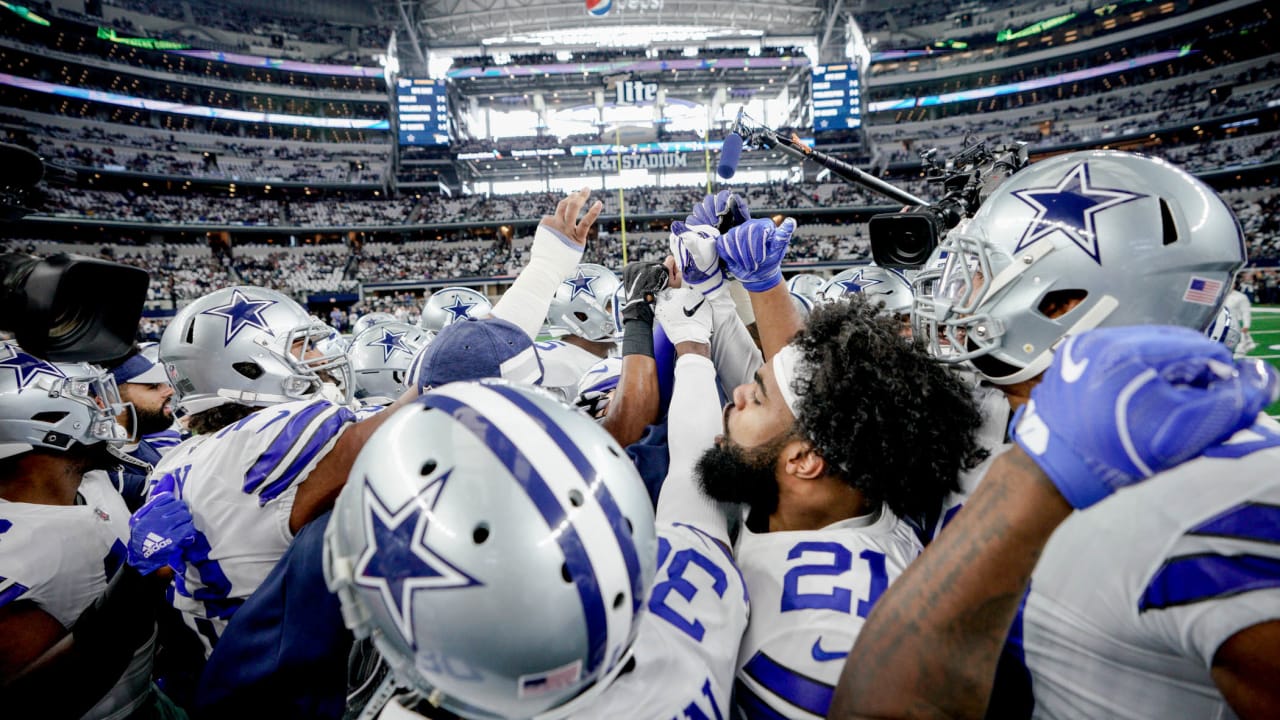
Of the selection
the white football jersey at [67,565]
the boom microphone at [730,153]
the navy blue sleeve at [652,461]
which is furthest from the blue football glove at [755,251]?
the white football jersey at [67,565]

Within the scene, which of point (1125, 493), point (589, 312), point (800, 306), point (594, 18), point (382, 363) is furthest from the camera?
point (594, 18)

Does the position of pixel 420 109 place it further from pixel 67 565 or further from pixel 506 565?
pixel 506 565

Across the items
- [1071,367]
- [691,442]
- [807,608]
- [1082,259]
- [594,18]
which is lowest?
[807,608]

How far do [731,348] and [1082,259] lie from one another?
5.37 feet

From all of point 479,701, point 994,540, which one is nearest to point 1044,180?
point 994,540

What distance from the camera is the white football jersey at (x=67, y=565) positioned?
2.04 metres

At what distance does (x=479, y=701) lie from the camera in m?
1.15

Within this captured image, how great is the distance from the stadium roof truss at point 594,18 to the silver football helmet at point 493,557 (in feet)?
168

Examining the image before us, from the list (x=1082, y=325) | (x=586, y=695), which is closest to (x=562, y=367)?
(x=586, y=695)

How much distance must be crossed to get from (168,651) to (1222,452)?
4.20 m

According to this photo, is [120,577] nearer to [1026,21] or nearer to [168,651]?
[168,651]

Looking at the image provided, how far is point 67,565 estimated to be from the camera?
Answer: 7.18 feet

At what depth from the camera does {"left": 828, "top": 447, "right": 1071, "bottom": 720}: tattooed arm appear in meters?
0.99

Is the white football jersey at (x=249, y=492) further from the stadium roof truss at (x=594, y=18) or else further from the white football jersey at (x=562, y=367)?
the stadium roof truss at (x=594, y=18)
